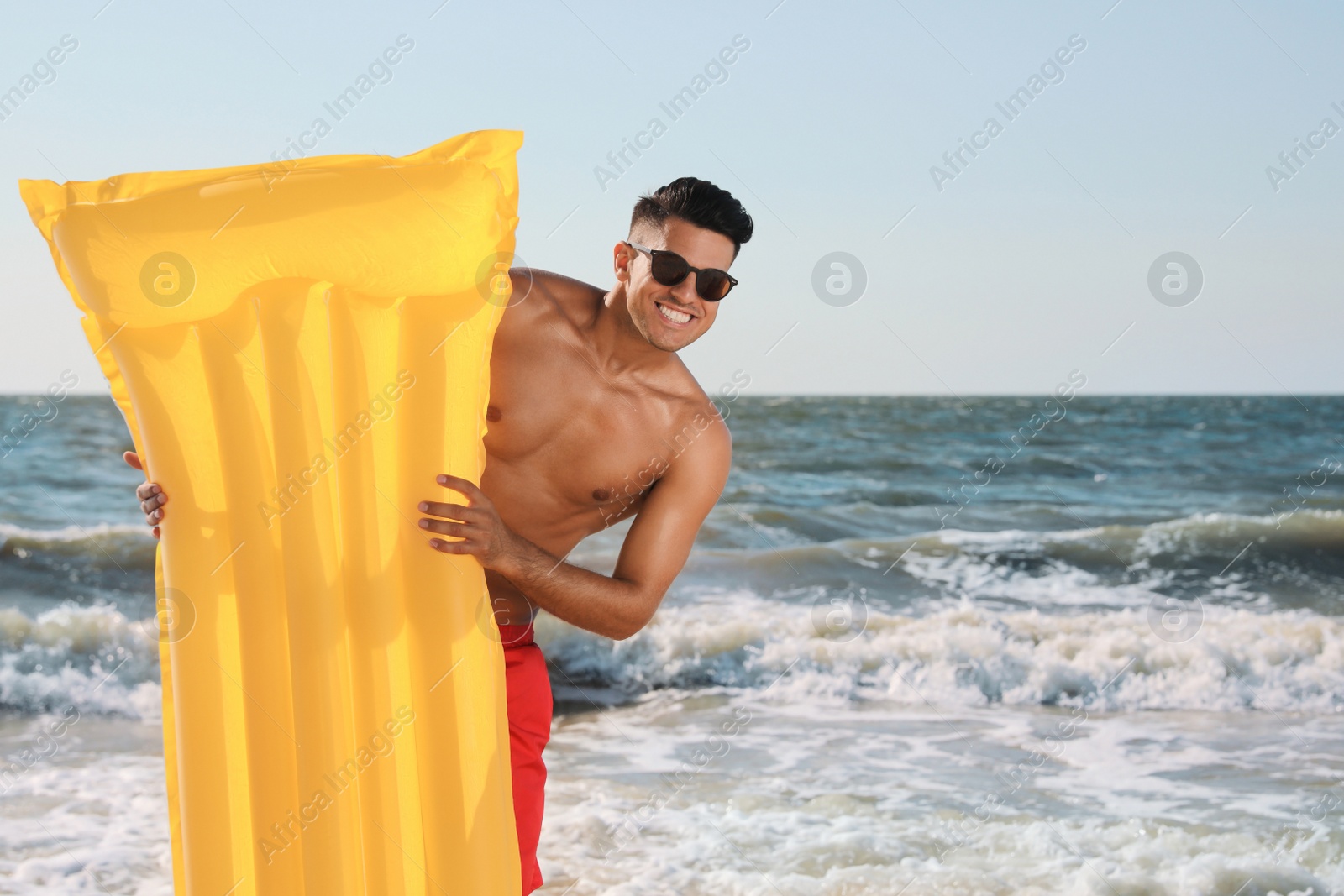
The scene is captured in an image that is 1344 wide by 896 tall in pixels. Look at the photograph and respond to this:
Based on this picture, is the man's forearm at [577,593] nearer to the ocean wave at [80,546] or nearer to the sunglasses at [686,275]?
the sunglasses at [686,275]

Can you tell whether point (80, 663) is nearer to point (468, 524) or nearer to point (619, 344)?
point (619, 344)

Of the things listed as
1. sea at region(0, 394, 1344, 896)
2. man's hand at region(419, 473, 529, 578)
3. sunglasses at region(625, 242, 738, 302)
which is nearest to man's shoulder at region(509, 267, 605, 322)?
sunglasses at region(625, 242, 738, 302)

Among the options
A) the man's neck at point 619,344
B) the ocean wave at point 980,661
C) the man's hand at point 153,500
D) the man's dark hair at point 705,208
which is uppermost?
the man's dark hair at point 705,208

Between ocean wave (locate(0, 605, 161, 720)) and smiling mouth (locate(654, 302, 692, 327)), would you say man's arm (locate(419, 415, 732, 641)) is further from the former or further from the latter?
ocean wave (locate(0, 605, 161, 720))

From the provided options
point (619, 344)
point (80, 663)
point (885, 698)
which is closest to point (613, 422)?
point (619, 344)

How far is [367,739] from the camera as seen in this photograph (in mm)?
1977

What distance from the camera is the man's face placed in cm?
247

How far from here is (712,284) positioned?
2.47 metres

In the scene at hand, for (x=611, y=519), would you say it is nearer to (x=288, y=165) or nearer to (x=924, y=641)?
(x=288, y=165)

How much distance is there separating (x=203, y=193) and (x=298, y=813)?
1070 mm

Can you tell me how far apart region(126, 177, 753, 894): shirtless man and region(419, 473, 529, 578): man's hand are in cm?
44

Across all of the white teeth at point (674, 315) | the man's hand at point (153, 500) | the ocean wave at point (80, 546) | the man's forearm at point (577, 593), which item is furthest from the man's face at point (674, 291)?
the ocean wave at point (80, 546)

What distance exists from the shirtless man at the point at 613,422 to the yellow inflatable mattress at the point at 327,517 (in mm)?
466

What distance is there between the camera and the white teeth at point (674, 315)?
250 centimetres
